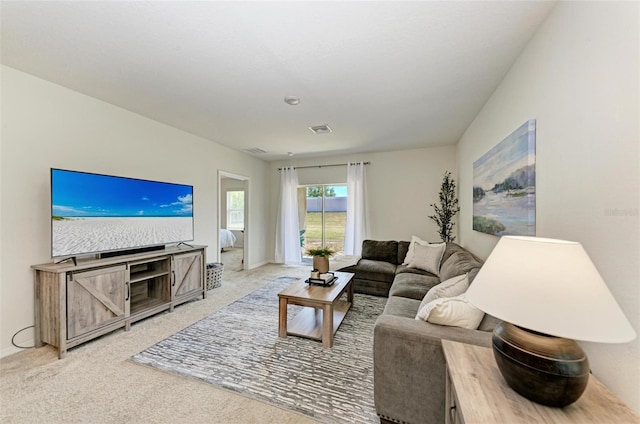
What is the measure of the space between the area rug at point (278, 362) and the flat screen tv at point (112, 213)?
118cm

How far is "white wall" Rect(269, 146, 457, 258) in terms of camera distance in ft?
15.5

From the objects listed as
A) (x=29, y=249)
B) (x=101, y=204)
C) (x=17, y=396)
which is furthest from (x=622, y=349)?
(x=29, y=249)

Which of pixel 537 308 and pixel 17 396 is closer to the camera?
pixel 537 308

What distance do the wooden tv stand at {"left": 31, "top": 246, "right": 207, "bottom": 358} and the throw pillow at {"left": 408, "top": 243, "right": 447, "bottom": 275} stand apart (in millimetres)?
3290

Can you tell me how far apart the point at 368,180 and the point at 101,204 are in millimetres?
4283

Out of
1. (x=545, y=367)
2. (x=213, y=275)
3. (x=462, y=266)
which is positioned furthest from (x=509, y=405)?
(x=213, y=275)

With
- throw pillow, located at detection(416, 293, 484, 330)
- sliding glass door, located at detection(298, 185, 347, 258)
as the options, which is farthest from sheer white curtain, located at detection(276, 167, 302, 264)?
throw pillow, located at detection(416, 293, 484, 330)

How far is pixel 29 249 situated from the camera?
7.33 ft

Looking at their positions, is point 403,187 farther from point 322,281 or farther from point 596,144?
point 596,144

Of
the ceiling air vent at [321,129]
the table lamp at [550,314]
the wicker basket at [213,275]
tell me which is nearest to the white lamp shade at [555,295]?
the table lamp at [550,314]

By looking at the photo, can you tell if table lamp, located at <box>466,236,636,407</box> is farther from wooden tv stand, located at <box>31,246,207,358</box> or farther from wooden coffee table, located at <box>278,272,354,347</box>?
wooden tv stand, located at <box>31,246,207,358</box>

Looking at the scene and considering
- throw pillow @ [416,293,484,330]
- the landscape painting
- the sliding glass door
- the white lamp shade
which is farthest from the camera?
the sliding glass door

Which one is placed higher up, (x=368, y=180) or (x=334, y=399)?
(x=368, y=180)

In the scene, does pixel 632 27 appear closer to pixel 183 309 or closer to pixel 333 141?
pixel 333 141
